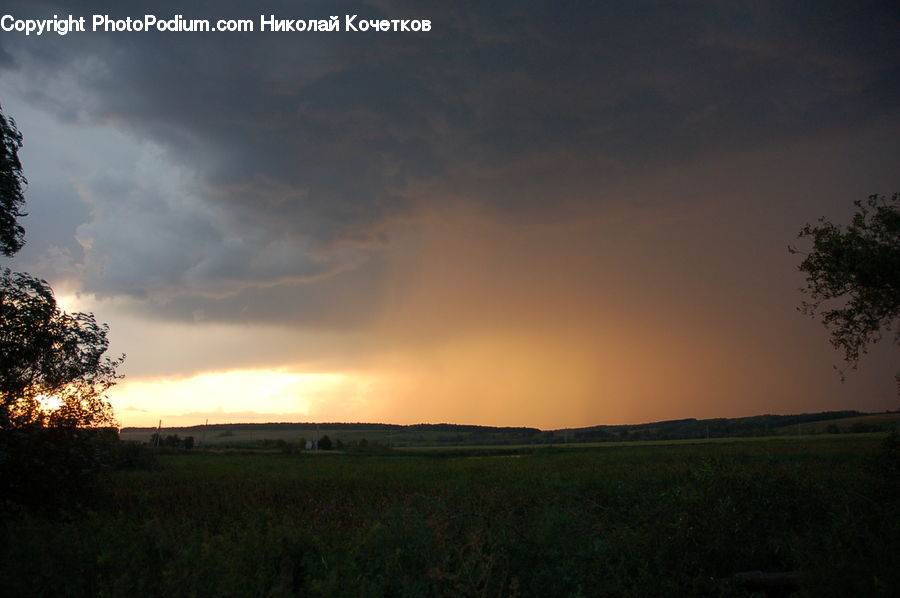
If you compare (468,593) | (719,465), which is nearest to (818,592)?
(468,593)

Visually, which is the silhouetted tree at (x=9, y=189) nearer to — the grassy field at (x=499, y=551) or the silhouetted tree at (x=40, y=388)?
the silhouetted tree at (x=40, y=388)

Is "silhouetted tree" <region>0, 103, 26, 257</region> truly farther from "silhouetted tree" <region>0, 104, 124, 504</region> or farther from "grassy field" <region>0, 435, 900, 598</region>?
"grassy field" <region>0, 435, 900, 598</region>

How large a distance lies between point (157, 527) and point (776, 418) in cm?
15157

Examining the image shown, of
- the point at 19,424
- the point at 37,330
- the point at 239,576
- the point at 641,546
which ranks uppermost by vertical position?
the point at 37,330

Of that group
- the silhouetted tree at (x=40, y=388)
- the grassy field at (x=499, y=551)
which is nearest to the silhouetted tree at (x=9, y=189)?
the silhouetted tree at (x=40, y=388)

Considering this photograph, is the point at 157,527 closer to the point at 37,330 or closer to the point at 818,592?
the point at 818,592

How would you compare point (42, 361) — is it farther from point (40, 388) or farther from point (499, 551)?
point (499, 551)

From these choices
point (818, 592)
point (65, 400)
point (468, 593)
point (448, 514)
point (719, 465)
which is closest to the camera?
point (468, 593)

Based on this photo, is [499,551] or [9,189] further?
[9,189]

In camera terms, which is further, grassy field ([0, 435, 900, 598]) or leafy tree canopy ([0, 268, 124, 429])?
leafy tree canopy ([0, 268, 124, 429])

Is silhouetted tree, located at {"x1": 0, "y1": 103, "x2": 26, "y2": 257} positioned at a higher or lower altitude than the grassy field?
higher

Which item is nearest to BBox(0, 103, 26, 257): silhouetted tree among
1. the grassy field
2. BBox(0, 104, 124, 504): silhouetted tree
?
BBox(0, 104, 124, 504): silhouetted tree

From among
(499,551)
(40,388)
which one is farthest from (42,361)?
(499,551)

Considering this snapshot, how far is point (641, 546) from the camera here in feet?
32.9
